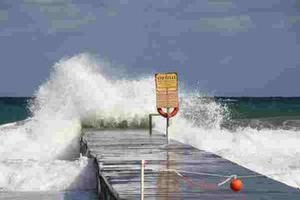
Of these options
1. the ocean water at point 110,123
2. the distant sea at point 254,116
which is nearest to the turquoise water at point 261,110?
the distant sea at point 254,116

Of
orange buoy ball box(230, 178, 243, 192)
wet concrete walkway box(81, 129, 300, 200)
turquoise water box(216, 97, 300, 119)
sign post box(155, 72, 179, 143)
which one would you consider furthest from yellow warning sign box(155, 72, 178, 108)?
turquoise water box(216, 97, 300, 119)

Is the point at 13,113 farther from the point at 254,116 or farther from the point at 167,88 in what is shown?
the point at 167,88

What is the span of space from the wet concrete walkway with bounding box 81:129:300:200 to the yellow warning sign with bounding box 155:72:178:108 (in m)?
0.93

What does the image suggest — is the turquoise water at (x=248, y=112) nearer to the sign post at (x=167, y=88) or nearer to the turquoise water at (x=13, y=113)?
the turquoise water at (x=13, y=113)

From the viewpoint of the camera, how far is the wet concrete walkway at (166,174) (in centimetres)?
1063

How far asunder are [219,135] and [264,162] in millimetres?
5906

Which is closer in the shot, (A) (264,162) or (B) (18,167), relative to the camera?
(B) (18,167)

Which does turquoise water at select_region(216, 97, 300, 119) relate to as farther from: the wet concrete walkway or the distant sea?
the wet concrete walkway

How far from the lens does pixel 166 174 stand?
12.6 metres

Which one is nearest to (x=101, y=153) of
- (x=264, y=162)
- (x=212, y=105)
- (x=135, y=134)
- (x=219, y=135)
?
(x=264, y=162)

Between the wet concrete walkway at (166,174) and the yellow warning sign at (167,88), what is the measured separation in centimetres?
93

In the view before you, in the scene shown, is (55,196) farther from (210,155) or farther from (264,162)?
(264,162)

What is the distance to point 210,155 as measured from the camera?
16.0 meters

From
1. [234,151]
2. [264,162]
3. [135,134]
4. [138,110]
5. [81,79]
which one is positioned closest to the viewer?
[264,162]
